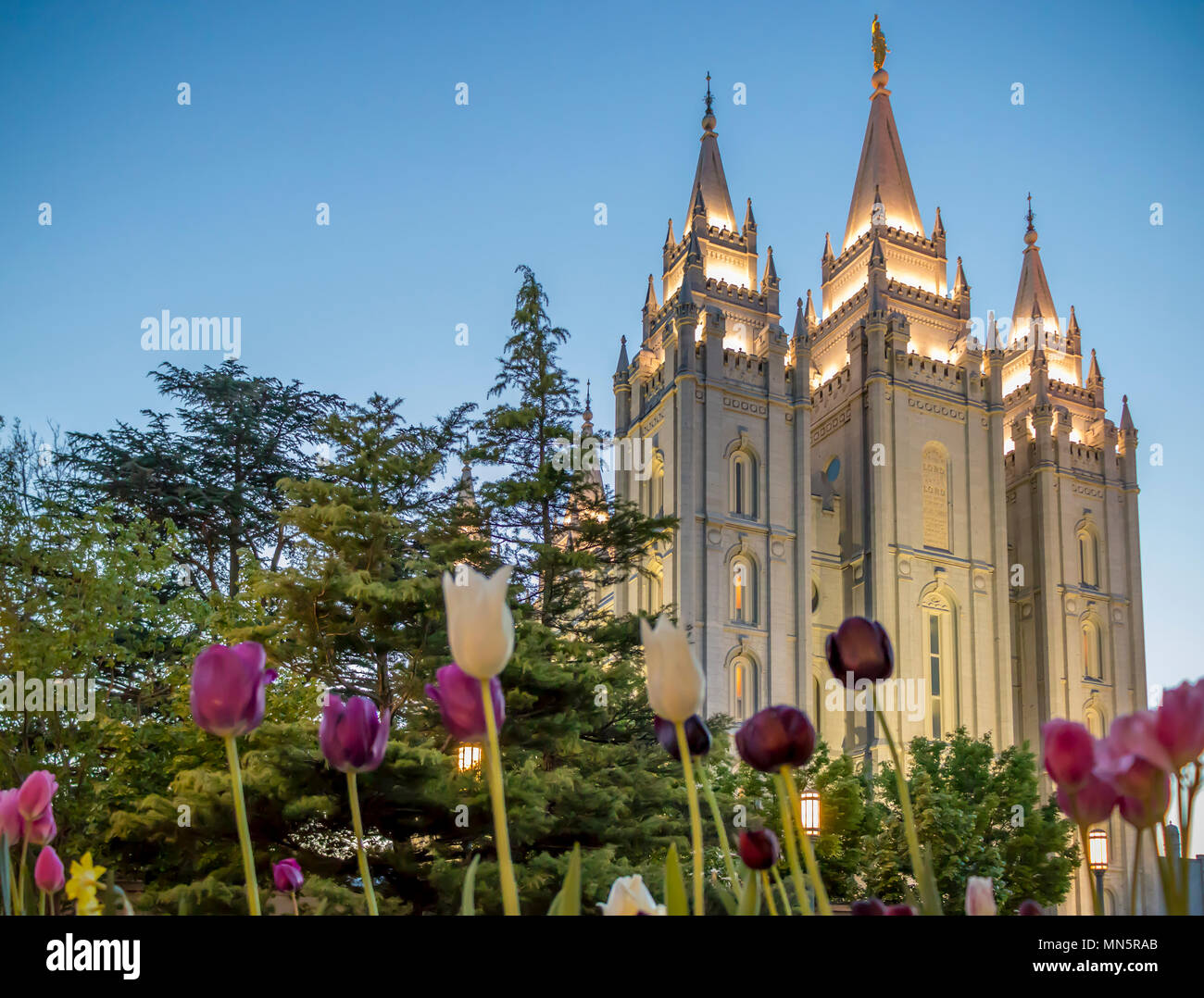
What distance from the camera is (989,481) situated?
140 feet

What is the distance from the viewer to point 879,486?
40.1 m

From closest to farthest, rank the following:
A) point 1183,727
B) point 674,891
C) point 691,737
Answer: point 1183,727, point 674,891, point 691,737

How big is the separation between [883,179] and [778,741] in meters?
48.7

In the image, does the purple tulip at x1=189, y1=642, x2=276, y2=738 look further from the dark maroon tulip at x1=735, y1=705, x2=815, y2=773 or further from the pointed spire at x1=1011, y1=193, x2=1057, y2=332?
the pointed spire at x1=1011, y1=193, x2=1057, y2=332

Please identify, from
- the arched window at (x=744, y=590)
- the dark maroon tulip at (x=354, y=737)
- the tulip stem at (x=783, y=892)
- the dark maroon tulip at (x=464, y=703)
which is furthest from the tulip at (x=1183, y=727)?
the arched window at (x=744, y=590)

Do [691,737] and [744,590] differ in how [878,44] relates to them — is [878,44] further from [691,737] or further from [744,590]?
[691,737]

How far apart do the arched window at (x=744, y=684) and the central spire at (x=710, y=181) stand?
1662cm

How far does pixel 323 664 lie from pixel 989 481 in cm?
3309

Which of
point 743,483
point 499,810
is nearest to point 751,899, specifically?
point 499,810

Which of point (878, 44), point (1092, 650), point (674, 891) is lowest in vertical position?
point (674, 891)

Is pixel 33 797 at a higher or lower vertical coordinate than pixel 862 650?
lower

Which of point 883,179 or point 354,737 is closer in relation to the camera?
point 354,737

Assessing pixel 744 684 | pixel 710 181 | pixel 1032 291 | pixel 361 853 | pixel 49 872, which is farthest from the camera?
pixel 1032 291

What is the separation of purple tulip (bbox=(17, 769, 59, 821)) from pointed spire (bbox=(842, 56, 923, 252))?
4726 cm
